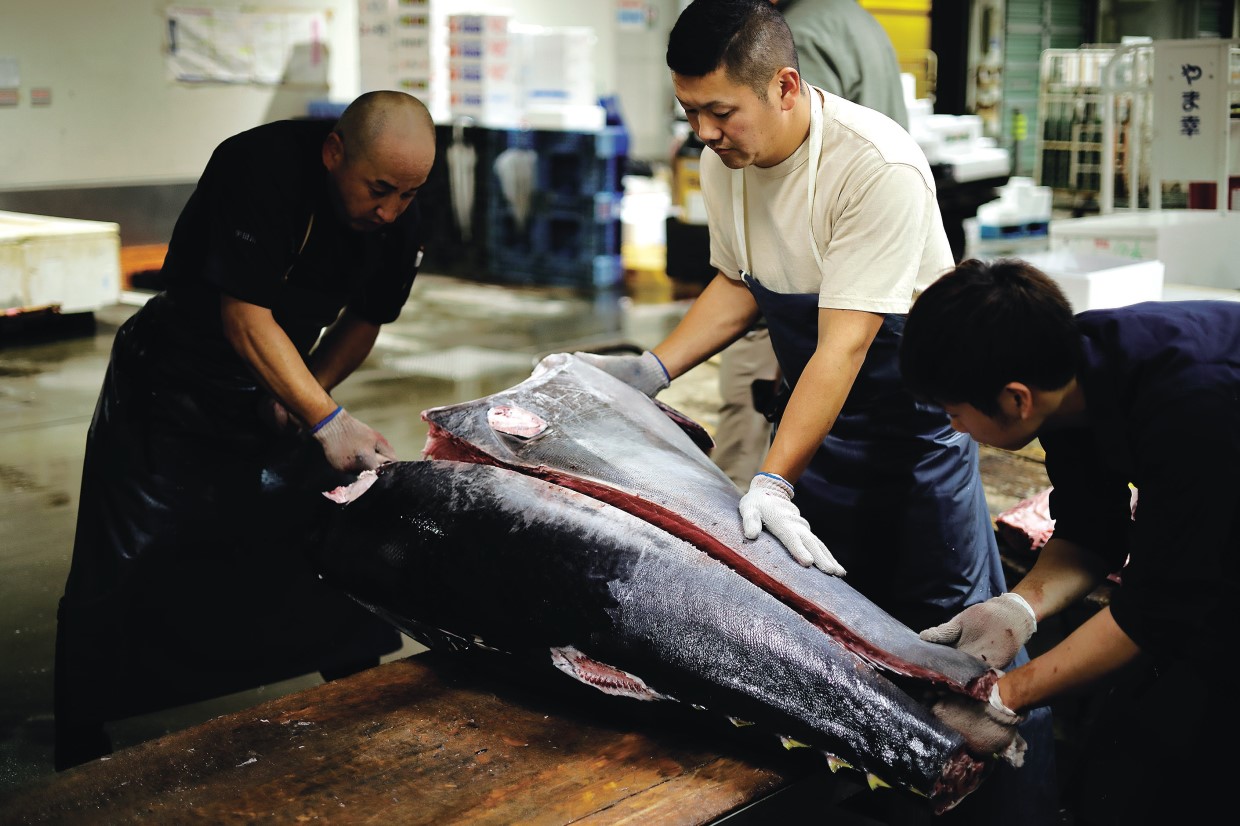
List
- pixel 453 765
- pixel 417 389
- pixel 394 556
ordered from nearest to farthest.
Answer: pixel 453 765 → pixel 394 556 → pixel 417 389

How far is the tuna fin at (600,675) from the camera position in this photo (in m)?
1.67

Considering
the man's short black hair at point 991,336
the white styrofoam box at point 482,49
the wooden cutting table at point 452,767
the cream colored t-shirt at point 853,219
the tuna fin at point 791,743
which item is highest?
the white styrofoam box at point 482,49

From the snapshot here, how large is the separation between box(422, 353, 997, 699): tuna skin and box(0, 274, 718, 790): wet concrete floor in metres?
0.85

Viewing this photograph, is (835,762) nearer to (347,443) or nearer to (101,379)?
(347,443)

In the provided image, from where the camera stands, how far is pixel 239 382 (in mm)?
2559

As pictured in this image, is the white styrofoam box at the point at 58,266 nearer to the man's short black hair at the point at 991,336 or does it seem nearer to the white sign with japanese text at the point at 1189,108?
the white sign with japanese text at the point at 1189,108

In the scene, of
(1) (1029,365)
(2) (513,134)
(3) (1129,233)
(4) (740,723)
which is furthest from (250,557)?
(2) (513,134)

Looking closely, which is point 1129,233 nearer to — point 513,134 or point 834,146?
point 834,146

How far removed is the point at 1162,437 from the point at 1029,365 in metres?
0.17

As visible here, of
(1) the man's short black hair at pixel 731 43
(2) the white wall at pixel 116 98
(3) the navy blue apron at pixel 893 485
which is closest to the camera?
(1) the man's short black hair at pixel 731 43

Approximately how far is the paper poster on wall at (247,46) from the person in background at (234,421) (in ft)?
26.2

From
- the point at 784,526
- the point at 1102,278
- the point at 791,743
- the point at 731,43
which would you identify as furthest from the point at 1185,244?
the point at 791,743

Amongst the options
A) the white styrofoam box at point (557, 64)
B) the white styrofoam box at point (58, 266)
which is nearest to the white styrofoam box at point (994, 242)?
the white styrofoam box at point (557, 64)

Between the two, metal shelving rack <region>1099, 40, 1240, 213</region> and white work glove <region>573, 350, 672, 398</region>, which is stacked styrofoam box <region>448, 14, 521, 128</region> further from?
white work glove <region>573, 350, 672, 398</region>
